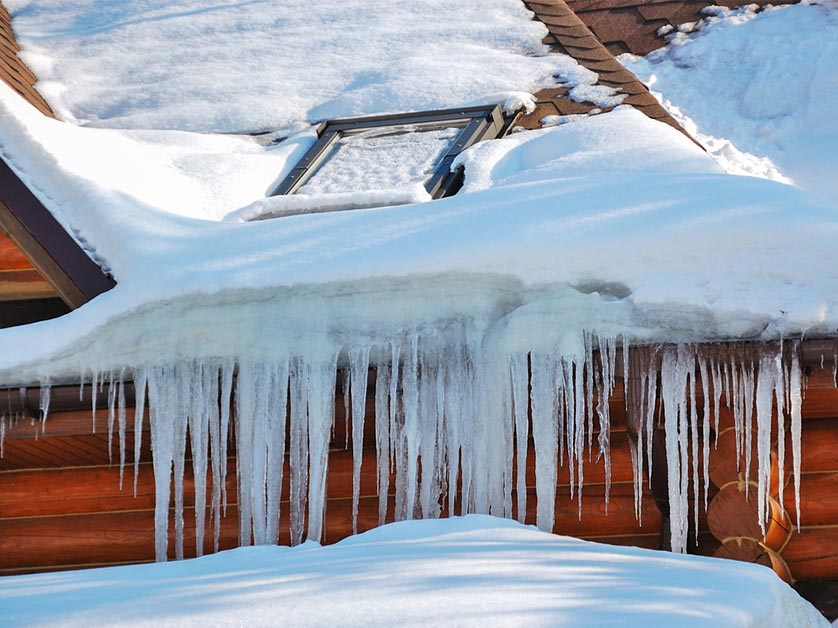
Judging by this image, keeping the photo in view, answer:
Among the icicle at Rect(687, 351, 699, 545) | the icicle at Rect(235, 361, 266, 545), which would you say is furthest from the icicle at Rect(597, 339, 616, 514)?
the icicle at Rect(235, 361, 266, 545)

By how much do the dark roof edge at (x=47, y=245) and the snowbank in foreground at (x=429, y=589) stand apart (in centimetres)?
132

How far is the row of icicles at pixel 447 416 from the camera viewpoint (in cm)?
338

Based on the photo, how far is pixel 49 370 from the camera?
3.68 m

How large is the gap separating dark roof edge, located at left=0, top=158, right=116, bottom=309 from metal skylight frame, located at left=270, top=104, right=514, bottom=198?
115 centimetres

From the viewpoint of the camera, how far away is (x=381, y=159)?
5172mm

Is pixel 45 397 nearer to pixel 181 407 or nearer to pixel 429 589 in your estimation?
pixel 181 407

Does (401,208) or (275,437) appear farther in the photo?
(401,208)

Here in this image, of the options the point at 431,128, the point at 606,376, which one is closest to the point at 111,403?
the point at 606,376

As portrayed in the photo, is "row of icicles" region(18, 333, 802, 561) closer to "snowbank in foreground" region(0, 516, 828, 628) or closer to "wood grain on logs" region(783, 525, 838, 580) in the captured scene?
"wood grain on logs" region(783, 525, 838, 580)

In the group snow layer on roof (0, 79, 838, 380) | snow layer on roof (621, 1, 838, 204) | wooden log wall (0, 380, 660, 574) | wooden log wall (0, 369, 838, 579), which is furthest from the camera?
snow layer on roof (621, 1, 838, 204)

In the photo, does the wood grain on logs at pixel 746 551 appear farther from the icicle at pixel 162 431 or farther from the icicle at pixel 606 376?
the icicle at pixel 162 431

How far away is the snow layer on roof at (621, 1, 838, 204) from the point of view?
5.41m

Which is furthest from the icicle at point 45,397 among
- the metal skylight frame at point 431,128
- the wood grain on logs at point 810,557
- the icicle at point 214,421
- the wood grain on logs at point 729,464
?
the wood grain on logs at point 810,557

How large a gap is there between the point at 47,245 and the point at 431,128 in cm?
222
